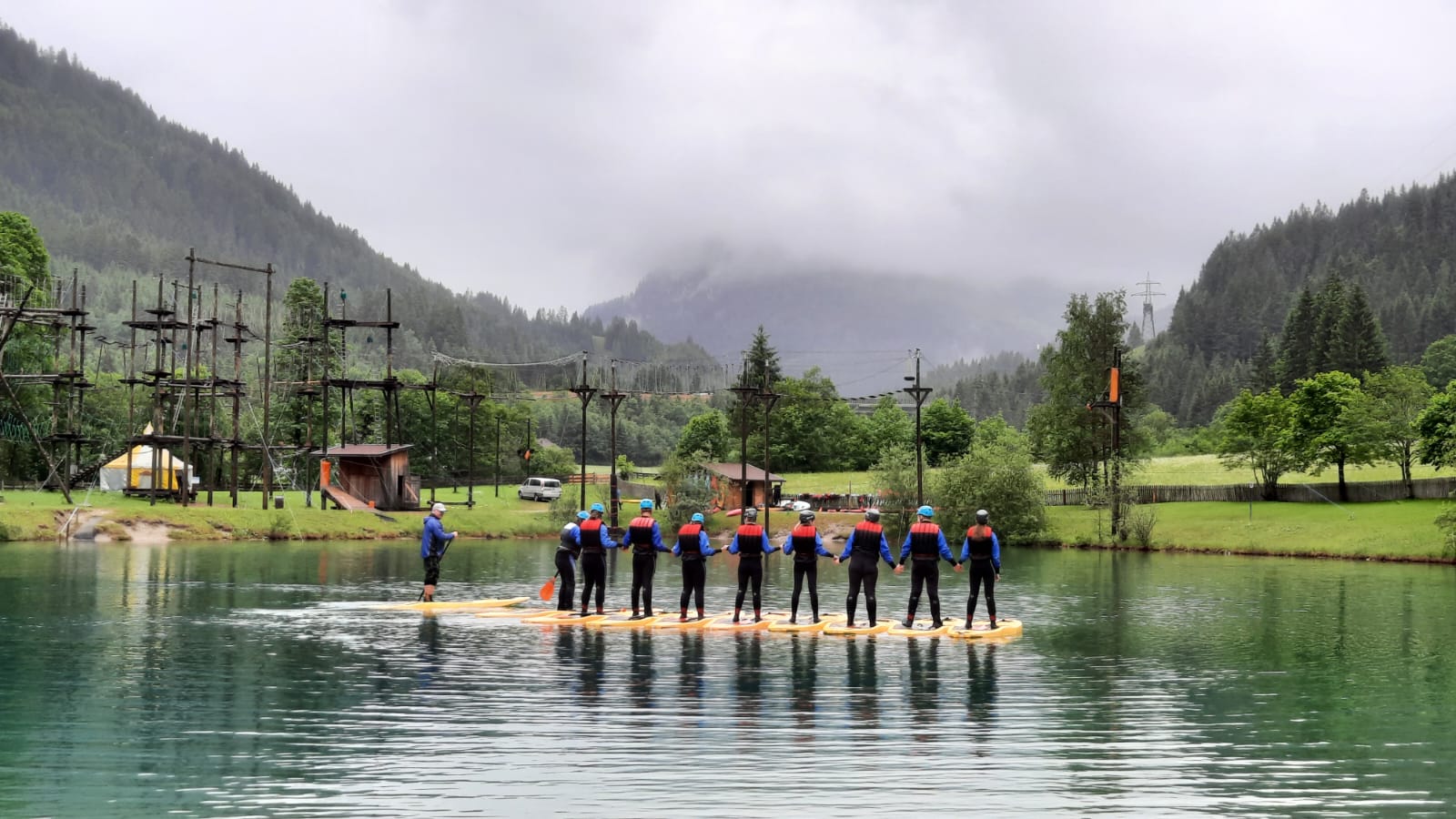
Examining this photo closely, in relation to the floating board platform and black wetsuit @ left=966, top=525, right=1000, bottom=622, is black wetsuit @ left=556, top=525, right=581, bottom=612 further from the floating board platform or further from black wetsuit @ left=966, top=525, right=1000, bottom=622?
black wetsuit @ left=966, top=525, right=1000, bottom=622

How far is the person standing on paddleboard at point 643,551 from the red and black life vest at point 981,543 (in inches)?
279

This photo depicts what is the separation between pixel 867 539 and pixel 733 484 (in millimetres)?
65895

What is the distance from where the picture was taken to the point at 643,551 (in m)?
29.0

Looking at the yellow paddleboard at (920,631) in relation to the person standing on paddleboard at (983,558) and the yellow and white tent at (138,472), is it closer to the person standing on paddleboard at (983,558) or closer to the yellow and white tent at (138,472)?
the person standing on paddleboard at (983,558)

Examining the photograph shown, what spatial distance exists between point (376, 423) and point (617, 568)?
6972cm

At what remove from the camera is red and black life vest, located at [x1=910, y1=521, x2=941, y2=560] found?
26734 millimetres

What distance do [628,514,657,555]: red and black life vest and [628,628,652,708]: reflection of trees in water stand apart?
6.20 feet

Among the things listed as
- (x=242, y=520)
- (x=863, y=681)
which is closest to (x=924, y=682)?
(x=863, y=681)

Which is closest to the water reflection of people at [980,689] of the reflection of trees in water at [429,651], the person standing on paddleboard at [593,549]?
the reflection of trees in water at [429,651]

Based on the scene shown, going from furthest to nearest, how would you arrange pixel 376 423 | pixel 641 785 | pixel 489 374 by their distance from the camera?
pixel 489 374 < pixel 376 423 < pixel 641 785

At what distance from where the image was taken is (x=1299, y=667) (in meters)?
22.8

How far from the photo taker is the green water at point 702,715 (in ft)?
41.3

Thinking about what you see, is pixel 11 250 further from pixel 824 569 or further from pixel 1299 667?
pixel 1299 667

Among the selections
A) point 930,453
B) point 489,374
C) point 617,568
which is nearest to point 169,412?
point 489,374
